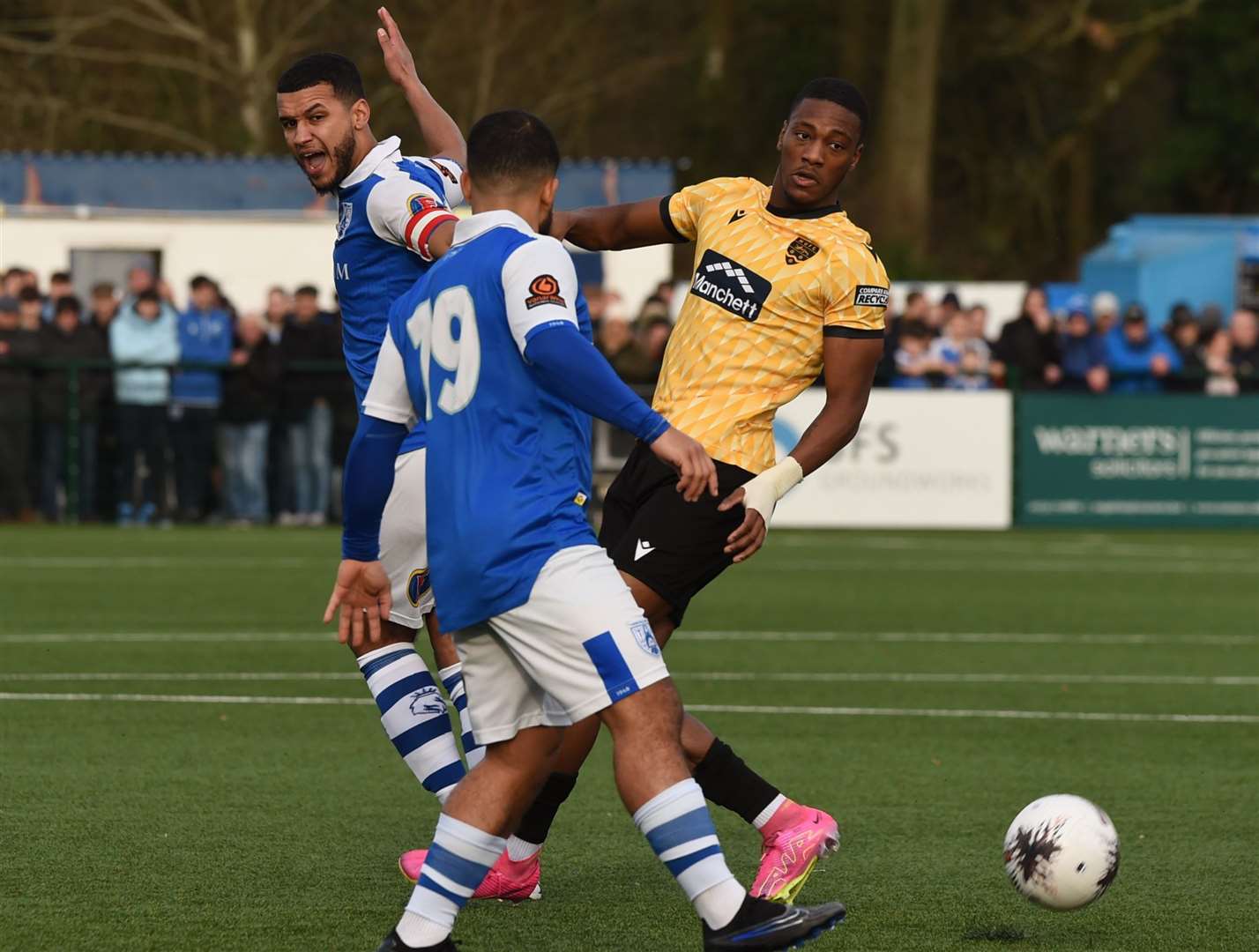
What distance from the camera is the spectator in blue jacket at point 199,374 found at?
789 inches

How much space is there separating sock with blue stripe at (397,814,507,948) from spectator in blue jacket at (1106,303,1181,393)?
55.9 ft

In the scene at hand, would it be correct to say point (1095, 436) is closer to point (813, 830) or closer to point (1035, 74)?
point (813, 830)

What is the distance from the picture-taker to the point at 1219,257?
29719 mm

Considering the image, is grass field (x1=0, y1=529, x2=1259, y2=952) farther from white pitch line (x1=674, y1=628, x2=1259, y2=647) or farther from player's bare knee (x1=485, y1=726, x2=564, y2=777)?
player's bare knee (x1=485, y1=726, x2=564, y2=777)

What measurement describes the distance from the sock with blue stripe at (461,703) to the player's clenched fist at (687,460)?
1.65 m

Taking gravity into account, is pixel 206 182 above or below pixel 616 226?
above

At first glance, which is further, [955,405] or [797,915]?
[955,405]

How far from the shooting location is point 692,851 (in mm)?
5125

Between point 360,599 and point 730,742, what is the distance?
12.4ft

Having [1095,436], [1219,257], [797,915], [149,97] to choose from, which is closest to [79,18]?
[149,97]

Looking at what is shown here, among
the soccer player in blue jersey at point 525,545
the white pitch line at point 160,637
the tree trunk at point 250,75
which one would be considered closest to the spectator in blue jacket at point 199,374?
the white pitch line at point 160,637

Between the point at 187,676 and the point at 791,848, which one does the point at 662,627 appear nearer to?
the point at 791,848

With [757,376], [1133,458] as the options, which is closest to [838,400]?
[757,376]

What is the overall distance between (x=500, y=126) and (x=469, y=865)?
176cm
